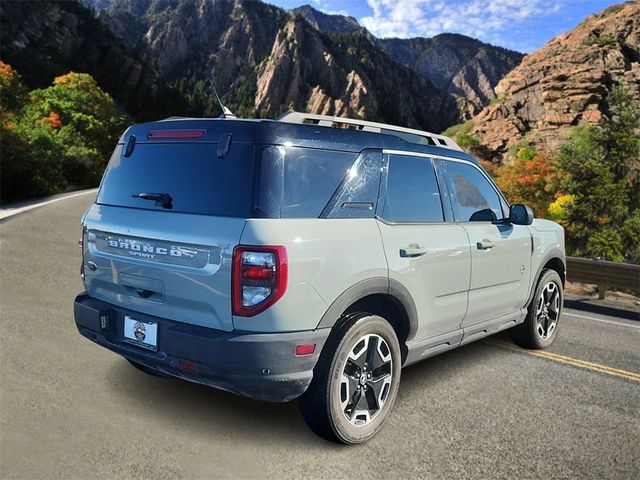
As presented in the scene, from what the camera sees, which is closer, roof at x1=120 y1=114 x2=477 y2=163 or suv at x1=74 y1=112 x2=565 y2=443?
suv at x1=74 y1=112 x2=565 y2=443

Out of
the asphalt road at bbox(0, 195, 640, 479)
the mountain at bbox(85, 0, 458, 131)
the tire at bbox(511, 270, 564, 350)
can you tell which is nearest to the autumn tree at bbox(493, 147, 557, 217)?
the tire at bbox(511, 270, 564, 350)

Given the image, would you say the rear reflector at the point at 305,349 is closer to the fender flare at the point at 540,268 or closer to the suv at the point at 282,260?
the suv at the point at 282,260

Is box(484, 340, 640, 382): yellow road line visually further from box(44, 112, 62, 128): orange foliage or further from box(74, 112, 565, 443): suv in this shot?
box(44, 112, 62, 128): orange foliage

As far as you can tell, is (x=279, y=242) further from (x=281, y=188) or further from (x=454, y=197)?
(x=454, y=197)

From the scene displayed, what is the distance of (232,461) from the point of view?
115 inches

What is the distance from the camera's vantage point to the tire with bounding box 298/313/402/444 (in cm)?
304

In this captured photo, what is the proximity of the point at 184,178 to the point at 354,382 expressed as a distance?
165cm

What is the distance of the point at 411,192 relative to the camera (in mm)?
3723

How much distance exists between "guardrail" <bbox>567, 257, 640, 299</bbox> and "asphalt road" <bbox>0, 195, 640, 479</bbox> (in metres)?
3.37

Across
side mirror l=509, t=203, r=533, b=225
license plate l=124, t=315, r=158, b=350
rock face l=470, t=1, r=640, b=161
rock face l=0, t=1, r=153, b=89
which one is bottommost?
license plate l=124, t=315, r=158, b=350

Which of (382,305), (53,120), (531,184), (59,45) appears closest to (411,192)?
(382,305)

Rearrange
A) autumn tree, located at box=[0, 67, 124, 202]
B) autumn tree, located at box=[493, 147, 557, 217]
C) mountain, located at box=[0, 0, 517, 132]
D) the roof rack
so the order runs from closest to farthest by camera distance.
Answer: the roof rack → autumn tree, located at box=[0, 67, 124, 202] → autumn tree, located at box=[493, 147, 557, 217] → mountain, located at box=[0, 0, 517, 132]

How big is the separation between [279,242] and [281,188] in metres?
0.34

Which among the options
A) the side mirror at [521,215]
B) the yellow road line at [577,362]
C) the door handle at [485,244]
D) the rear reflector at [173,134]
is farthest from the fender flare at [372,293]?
the yellow road line at [577,362]
